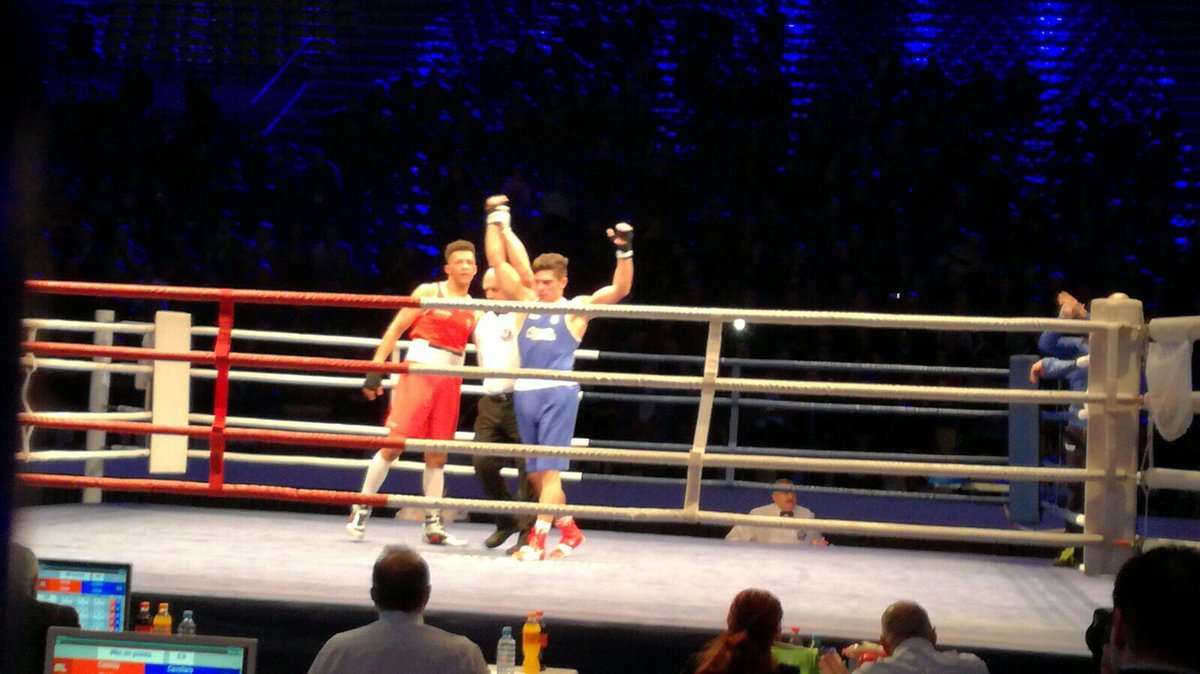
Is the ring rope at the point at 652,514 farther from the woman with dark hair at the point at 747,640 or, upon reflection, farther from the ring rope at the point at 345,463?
the ring rope at the point at 345,463

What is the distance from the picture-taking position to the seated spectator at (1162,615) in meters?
1.37

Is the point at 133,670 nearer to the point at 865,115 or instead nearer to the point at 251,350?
the point at 251,350

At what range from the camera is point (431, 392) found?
4586 mm

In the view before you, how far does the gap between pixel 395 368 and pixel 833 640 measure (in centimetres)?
148

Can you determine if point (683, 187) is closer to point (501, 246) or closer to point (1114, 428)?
point (501, 246)

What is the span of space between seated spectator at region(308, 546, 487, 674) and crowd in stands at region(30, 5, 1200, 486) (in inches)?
197

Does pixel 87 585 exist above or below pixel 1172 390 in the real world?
below

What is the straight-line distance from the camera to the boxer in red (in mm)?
4543

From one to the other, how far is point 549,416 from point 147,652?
2031 mm

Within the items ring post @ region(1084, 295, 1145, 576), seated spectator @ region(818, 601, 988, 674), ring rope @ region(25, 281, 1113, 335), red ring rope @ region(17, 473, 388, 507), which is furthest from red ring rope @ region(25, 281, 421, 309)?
ring post @ region(1084, 295, 1145, 576)

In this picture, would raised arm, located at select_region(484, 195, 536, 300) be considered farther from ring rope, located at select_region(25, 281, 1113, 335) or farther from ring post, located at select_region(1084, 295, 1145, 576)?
ring post, located at select_region(1084, 295, 1145, 576)

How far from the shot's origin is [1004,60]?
1074 centimetres

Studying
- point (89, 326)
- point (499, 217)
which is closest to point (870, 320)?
point (499, 217)

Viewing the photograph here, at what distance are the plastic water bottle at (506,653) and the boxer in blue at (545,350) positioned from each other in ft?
3.71
